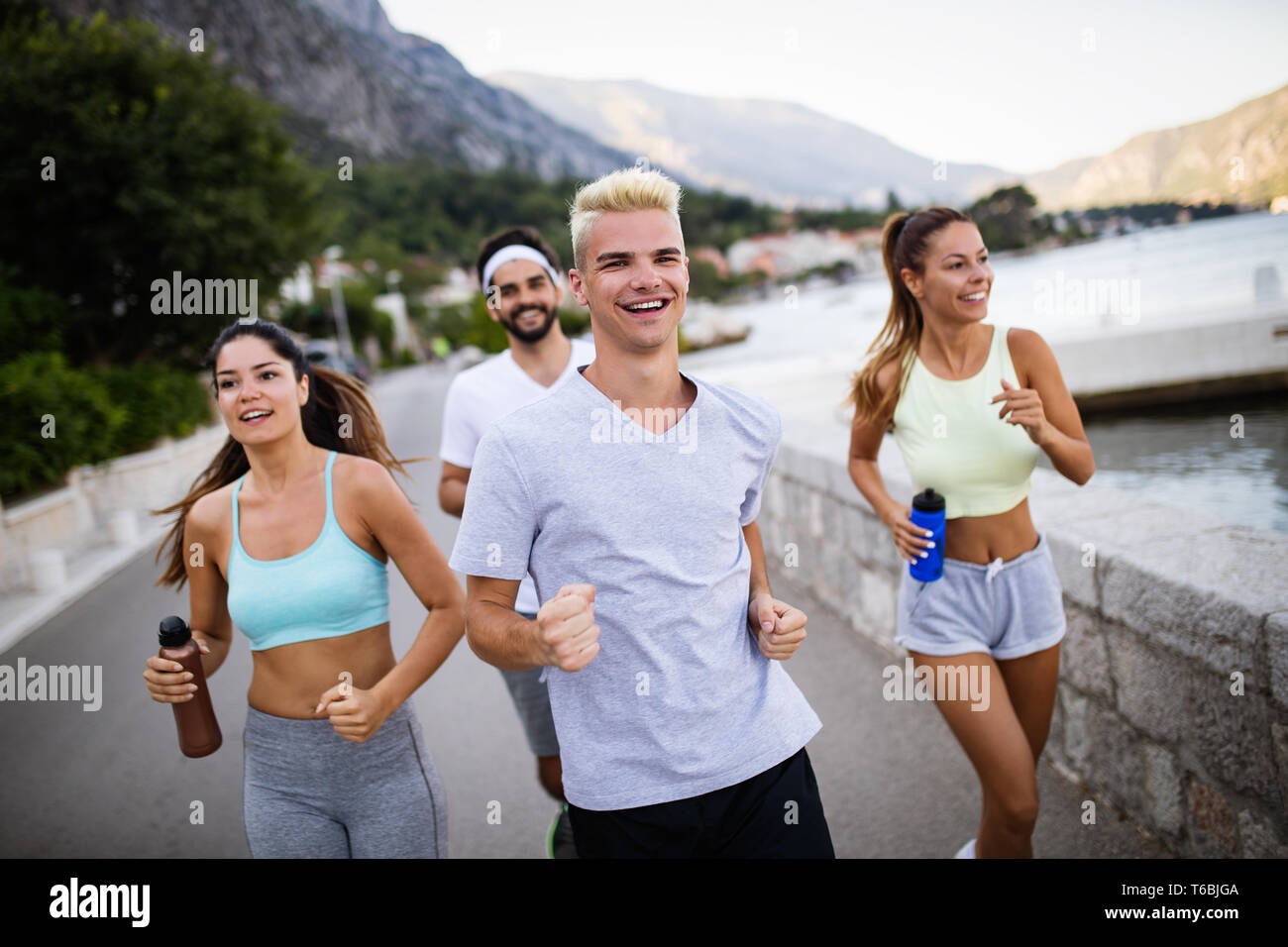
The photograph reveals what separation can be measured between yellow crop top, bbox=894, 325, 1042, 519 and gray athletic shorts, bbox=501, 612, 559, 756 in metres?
1.67

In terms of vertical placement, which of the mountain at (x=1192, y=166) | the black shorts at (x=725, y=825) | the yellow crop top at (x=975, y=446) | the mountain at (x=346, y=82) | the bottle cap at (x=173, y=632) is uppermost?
the mountain at (x=346, y=82)

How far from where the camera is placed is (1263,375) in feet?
38.0

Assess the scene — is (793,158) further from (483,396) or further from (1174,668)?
(1174,668)

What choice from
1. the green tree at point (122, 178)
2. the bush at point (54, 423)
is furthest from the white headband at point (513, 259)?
the green tree at point (122, 178)

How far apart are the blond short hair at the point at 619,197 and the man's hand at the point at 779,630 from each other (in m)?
0.89

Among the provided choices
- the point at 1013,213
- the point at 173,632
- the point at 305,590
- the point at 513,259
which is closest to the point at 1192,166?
the point at 1013,213

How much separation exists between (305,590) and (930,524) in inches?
75.6

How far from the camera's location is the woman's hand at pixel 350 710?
2.05 metres

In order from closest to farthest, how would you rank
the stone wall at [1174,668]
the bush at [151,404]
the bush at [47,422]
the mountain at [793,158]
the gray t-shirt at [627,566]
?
the gray t-shirt at [627,566] < the stone wall at [1174,668] < the mountain at [793,158] < the bush at [47,422] < the bush at [151,404]

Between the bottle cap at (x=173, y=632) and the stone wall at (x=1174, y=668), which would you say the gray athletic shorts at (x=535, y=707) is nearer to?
the bottle cap at (x=173, y=632)

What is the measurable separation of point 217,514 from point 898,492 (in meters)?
3.60
